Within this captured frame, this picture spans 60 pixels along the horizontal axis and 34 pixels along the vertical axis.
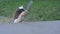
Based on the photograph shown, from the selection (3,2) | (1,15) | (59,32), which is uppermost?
(3,2)

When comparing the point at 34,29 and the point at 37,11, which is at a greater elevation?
the point at 37,11

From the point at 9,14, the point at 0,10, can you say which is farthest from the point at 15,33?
the point at 0,10

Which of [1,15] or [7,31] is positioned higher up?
[1,15]

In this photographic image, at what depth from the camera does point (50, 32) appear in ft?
6.53

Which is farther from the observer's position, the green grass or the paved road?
the green grass

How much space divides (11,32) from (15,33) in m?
0.04

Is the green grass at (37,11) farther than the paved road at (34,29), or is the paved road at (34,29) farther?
the green grass at (37,11)

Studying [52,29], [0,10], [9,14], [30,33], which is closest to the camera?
[30,33]

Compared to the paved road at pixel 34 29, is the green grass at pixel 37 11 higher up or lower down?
higher up

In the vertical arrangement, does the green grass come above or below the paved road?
above

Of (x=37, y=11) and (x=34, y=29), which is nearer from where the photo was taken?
(x=34, y=29)

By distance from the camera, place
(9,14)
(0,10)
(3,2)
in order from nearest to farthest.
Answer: (9,14), (0,10), (3,2)

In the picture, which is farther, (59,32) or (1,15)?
(1,15)

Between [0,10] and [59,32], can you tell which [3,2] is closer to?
[0,10]
